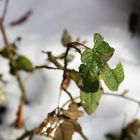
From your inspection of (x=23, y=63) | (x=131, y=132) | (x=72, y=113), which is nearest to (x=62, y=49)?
(x=23, y=63)

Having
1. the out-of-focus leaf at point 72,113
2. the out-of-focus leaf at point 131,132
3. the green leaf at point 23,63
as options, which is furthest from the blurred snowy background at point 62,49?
the out-of-focus leaf at point 72,113

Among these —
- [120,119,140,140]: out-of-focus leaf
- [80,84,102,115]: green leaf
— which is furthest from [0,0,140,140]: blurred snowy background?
[80,84,102,115]: green leaf

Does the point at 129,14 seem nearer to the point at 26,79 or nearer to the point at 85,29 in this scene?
the point at 85,29

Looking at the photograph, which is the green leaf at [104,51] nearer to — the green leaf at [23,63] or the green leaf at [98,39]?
the green leaf at [98,39]

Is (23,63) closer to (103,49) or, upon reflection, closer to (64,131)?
(64,131)

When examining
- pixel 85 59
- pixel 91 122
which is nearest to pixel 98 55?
pixel 85 59

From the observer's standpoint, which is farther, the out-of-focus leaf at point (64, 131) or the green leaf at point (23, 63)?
the green leaf at point (23, 63)

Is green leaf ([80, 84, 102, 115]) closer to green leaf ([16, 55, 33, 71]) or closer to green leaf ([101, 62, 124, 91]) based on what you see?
green leaf ([101, 62, 124, 91])
